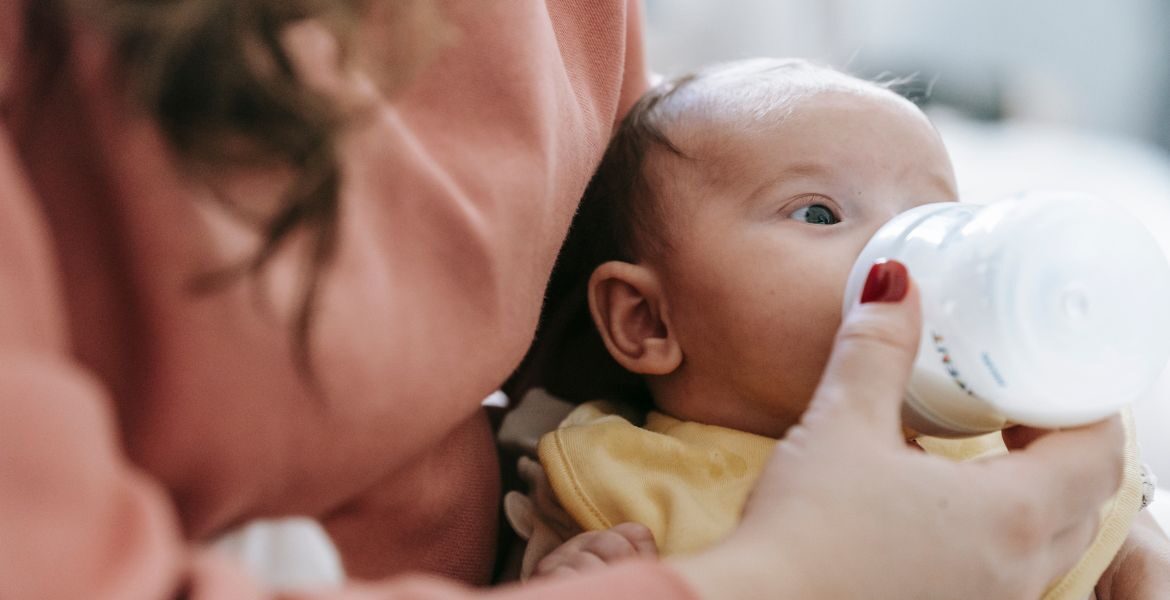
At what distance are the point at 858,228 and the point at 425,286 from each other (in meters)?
0.37

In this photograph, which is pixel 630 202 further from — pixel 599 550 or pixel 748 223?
pixel 599 550

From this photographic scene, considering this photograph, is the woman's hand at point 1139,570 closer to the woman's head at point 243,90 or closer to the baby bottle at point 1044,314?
the baby bottle at point 1044,314

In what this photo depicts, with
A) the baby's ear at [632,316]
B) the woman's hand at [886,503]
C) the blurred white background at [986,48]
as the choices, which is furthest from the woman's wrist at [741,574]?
the blurred white background at [986,48]

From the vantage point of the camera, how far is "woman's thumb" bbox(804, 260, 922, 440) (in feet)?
2.02

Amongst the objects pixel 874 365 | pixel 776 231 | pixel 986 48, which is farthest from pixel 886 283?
pixel 986 48

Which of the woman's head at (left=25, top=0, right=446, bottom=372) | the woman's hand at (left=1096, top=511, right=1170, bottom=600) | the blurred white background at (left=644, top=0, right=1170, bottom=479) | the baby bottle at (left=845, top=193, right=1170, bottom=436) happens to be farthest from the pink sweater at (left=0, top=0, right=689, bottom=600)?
the blurred white background at (left=644, top=0, right=1170, bottom=479)

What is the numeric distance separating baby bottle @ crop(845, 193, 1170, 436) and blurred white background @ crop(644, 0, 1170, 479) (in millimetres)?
1599

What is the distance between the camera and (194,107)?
50 centimetres

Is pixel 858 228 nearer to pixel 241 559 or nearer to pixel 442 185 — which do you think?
pixel 442 185

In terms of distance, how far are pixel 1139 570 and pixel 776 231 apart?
41 cm

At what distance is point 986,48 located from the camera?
2.52m

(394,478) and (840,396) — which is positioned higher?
A: (840,396)

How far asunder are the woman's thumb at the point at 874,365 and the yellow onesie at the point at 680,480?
0.61 ft

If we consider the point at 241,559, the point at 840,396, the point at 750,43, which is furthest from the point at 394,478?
the point at 750,43
